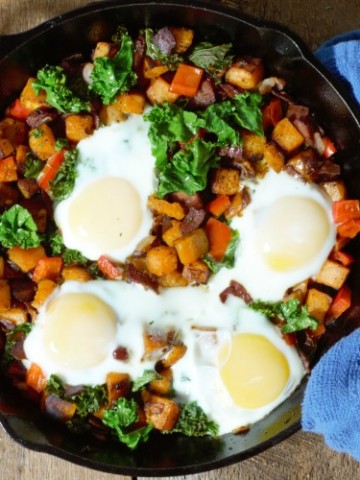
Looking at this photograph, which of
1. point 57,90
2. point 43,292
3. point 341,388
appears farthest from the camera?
point 43,292

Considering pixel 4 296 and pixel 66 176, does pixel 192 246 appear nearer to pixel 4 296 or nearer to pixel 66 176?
pixel 66 176

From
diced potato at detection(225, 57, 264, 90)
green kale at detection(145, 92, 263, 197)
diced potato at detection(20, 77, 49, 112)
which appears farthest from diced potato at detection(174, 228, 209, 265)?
diced potato at detection(20, 77, 49, 112)

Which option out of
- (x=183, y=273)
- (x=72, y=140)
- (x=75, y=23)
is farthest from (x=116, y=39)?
(x=183, y=273)

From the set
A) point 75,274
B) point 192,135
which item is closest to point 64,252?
→ point 75,274

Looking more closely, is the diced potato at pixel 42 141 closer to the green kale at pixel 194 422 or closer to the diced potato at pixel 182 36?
the diced potato at pixel 182 36

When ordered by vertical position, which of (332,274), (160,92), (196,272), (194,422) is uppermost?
(160,92)

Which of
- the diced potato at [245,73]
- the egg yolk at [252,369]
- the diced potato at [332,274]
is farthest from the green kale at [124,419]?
the diced potato at [245,73]

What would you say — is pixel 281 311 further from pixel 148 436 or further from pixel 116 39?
pixel 116 39
